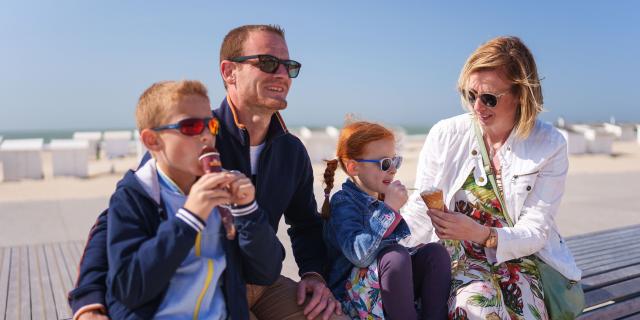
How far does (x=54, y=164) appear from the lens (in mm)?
13969

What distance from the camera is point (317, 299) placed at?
2.58 meters

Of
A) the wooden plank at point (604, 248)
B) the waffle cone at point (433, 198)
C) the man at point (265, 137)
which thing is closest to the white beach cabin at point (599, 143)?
the wooden plank at point (604, 248)

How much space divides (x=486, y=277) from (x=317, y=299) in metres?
0.86

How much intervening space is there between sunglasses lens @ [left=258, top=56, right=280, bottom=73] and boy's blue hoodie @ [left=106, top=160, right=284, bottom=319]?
715mm

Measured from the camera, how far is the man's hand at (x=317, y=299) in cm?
254

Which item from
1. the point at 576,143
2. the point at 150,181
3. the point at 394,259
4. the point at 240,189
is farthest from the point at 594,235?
the point at 576,143

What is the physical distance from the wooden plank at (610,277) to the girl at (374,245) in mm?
1526

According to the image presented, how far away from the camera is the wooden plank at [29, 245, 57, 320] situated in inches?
141

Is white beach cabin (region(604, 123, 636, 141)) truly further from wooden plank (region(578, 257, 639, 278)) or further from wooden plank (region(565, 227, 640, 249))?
wooden plank (region(578, 257, 639, 278))

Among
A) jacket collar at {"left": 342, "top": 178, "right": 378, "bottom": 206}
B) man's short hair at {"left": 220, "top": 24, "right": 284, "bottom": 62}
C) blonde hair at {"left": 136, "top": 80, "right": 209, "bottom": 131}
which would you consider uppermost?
man's short hair at {"left": 220, "top": 24, "right": 284, "bottom": 62}

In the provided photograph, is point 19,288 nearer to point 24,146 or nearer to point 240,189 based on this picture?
point 240,189

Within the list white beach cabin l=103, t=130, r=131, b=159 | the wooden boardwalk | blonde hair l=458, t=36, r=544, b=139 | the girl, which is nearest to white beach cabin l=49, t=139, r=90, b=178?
white beach cabin l=103, t=130, r=131, b=159

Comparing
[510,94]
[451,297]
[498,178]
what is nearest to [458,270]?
[451,297]

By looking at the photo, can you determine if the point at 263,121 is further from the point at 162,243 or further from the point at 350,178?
the point at 162,243
